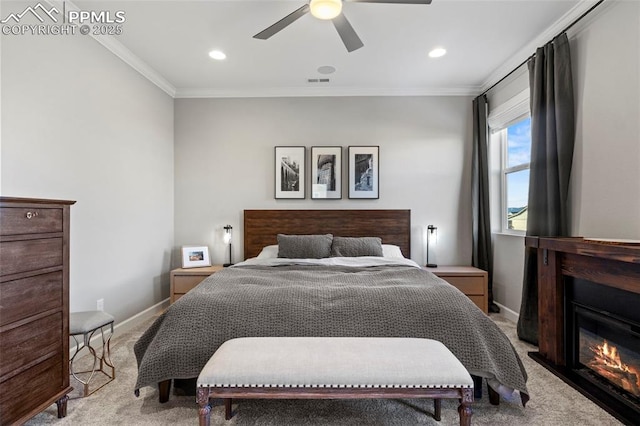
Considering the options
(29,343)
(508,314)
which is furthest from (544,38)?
(29,343)

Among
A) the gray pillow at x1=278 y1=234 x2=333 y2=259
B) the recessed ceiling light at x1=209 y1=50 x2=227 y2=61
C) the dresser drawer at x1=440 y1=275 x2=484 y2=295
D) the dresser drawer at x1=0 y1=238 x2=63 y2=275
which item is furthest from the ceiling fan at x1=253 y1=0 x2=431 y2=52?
the dresser drawer at x1=440 y1=275 x2=484 y2=295

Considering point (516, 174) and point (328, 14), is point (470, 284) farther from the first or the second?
point (328, 14)

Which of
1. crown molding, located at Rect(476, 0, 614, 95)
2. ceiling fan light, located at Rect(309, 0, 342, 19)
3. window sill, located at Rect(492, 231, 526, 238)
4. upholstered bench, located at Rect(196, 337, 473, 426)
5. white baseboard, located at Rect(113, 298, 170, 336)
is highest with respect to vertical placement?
crown molding, located at Rect(476, 0, 614, 95)

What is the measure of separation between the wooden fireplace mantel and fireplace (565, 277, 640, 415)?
0.20 feet

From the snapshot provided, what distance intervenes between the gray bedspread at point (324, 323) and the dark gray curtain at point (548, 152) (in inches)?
48.9

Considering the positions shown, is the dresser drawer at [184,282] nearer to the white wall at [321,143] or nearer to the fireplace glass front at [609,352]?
the white wall at [321,143]

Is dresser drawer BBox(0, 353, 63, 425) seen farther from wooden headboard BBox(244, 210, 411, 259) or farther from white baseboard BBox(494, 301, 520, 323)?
white baseboard BBox(494, 301, 520, 323)

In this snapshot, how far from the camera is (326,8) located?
2.07m

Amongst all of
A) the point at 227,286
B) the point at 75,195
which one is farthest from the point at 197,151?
the point at 227,286

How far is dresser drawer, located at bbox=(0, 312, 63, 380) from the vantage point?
1.49 meters

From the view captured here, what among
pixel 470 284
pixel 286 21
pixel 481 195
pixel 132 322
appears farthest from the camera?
pixel 481 195

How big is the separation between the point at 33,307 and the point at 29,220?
45 cm

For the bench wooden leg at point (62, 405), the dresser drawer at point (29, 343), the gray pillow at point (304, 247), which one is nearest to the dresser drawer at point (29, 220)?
the dresser drawer at point (29, 343)

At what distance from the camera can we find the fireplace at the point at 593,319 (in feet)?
5.96
